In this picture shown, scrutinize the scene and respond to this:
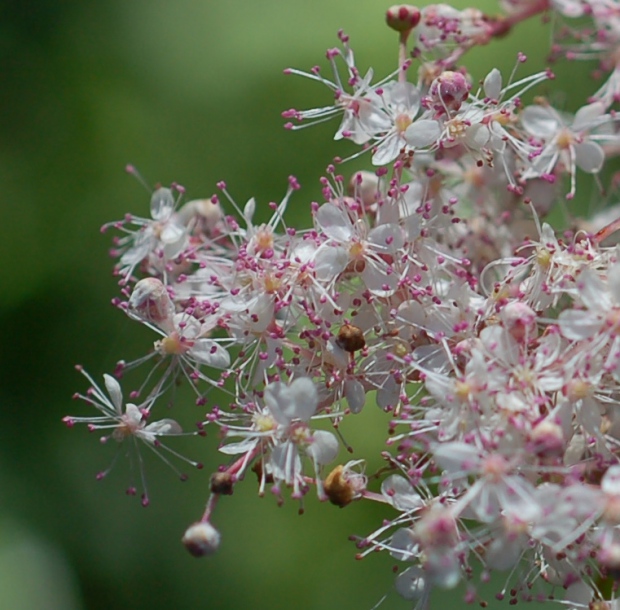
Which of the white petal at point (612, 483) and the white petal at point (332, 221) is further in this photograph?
the white petal at point (332, 221)

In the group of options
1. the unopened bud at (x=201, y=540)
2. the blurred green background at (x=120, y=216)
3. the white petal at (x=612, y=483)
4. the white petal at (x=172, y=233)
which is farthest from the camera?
the blurred green background at (x=120, y=216)

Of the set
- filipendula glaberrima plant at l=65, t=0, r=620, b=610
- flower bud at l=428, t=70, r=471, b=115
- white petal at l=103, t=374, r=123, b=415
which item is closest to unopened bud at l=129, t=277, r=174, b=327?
filipendula glaberrima plant at l=65, t=0, r=620, b=610

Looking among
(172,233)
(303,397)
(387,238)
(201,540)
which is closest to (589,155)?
(387,238)

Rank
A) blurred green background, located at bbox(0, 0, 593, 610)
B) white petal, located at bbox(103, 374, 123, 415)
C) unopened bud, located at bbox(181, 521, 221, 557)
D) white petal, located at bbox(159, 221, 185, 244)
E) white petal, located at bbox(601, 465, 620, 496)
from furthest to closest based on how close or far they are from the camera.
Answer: blurred green background, located at bbox(0, 0, 593, 610) → white petal, located at bbox(159, 221, 185, 244) → white petal, located at bbox(103, 374, 123, 415) → unopened bud, located at bbox(181, 521, 221, 557) → white petal, located at bbox(601, 465, 620, 496)

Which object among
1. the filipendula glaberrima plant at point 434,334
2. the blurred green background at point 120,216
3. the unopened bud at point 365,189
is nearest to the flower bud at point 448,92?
the filipendula glaberrima plant at point 434,334

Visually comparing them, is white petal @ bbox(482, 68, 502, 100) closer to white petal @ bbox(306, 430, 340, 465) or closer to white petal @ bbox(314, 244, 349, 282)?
white petal @ bbox(314, 244, 349, 282)

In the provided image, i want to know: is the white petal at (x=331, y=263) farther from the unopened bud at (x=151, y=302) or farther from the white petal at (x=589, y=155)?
the white petal at (x=589, y=155)

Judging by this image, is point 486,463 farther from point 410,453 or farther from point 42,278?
point 42,278
